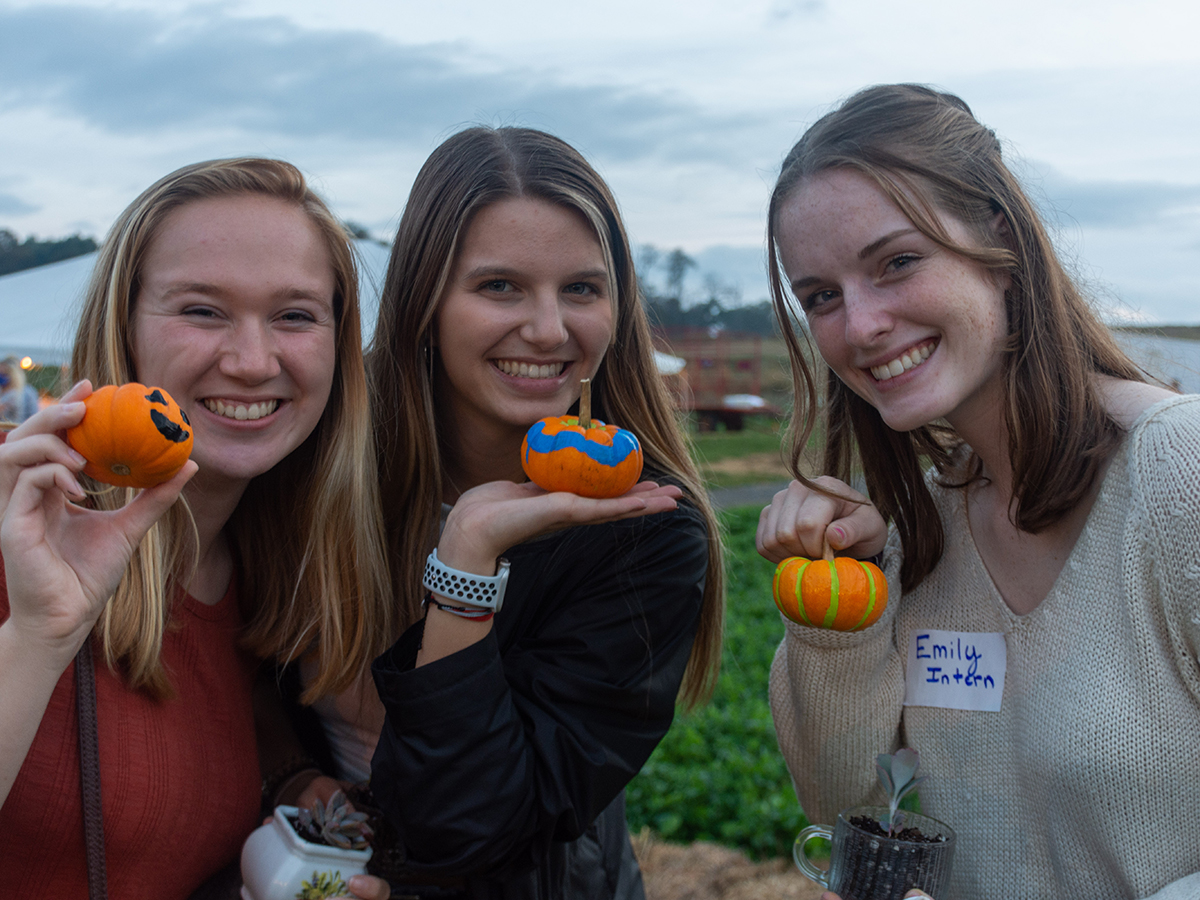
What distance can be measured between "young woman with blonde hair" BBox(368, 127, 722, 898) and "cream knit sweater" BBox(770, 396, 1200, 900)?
0.44 m

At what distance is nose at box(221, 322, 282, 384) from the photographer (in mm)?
2121

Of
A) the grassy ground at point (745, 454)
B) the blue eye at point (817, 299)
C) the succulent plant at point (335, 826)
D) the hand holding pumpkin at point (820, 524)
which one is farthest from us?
the grassy ground at point (745, 454)

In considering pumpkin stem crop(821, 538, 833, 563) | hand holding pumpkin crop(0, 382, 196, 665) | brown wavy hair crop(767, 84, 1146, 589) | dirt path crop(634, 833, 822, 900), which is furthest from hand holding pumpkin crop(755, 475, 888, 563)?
dirt path crop(634, 833, 822, 900)

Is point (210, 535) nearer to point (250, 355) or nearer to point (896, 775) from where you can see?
point (250, 355)

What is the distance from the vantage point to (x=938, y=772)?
7.28ft

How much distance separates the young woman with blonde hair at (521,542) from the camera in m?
1.88

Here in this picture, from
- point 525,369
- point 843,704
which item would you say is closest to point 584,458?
point 525,369

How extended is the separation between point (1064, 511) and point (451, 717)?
1.43 meters

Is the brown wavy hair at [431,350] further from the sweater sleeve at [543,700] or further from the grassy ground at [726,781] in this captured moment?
the grassy ground at [726,781]

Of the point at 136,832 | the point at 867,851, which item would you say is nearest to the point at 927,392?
the point at 867,851

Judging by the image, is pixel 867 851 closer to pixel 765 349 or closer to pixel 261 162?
pixel 261 162

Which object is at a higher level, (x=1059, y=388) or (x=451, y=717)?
(x=1059, y=388)

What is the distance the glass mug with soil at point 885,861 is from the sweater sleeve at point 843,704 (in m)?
0.41

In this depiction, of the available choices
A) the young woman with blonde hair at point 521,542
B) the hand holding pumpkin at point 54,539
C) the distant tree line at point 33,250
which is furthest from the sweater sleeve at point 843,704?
the distant tree line at point 33,250
